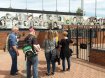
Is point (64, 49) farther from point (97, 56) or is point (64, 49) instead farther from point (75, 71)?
point (97, 56)

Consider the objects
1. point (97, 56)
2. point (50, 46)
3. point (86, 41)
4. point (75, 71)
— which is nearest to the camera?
point (50, 46)

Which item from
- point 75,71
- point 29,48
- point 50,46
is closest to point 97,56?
point 75,71

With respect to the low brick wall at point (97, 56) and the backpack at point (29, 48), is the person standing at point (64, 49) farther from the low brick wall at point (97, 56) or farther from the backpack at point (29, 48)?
the backpack at point (29, 48)

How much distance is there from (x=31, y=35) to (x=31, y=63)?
3.16 feet

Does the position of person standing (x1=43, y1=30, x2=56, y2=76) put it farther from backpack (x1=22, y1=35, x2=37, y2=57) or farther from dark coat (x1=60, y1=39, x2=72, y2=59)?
backpack (x1=22, y1=35, x2=37, y2=57)

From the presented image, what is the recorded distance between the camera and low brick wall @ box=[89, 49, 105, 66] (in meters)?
14.1

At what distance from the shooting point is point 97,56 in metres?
14.6

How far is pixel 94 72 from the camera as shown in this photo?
12.5 meters

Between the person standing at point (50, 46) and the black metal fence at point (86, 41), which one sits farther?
the black metal fence at point (86, 41)

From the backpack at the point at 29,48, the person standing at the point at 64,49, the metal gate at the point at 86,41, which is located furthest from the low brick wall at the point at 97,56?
the backpack at the point at 29,48

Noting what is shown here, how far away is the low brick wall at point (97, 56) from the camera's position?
14086mm

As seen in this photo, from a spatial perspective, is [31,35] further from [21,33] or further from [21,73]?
[21,33]

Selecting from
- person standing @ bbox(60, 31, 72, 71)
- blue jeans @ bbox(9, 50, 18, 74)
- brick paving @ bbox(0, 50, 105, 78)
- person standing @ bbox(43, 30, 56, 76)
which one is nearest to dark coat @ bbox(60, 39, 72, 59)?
person standing @ bbox(60, 31, 72, 71)

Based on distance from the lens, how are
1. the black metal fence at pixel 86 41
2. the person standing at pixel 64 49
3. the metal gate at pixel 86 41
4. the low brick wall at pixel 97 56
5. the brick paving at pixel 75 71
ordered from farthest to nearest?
the metal gate at pixel 86 41, the black metal fence at pixel 86 41, the low brick wall at pixel 97 56, the person standing at pixel 64 49, the brick paving at pixel 75 71
